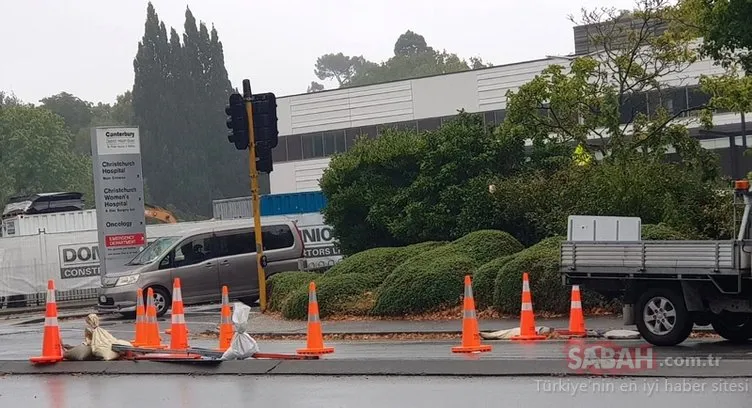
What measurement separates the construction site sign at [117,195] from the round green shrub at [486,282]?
11.4 m

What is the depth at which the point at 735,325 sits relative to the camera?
14328 mm

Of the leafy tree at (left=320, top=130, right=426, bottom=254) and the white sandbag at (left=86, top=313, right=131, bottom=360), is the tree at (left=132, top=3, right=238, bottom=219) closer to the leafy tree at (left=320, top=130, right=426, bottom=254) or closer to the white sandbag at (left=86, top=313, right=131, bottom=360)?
the leafy tree at (left=320, top=130, right=426, bottom=254)

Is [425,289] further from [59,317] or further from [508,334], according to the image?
[59,317]

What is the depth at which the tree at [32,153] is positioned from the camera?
85.2 metres

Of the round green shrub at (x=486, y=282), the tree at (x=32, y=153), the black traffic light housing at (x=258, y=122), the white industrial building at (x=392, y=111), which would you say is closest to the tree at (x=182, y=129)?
the tree at (x=32, y=153)

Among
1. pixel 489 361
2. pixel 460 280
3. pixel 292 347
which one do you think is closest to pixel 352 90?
pixel 460 280

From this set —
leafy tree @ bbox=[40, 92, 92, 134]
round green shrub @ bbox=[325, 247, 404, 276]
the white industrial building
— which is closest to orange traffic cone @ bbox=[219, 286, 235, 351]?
round green shrub @ bbox=[325, 247, 404, 276]

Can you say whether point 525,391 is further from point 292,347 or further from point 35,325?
point 35,325

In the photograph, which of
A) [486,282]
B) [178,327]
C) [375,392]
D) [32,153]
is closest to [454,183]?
[486,282]

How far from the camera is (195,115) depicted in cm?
9212

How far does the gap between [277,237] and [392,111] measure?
32417 millimetres

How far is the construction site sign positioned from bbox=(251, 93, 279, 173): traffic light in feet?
22.1

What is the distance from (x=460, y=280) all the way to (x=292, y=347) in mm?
5104

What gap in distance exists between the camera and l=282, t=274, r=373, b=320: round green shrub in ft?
70.4
